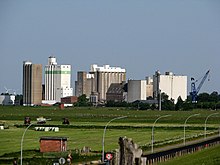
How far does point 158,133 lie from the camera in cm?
8706

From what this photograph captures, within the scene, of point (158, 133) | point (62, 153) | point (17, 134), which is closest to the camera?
point (62, 153)

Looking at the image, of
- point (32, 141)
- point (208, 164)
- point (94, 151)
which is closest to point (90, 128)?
point (32, 141)

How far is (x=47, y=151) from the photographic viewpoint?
60000 mm

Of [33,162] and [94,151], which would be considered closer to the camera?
[33,162]

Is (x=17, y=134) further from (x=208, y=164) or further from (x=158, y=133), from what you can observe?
(x=208, y=164)

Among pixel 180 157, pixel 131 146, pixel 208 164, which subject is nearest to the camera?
pixel 131 146

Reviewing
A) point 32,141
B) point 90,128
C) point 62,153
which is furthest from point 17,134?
point 62,153

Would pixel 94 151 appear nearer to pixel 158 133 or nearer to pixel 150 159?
pixel 150 159

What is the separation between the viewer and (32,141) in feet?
233

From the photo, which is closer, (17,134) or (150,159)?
(150,159)

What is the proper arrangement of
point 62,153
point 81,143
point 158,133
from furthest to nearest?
point 158,133 → point 81,143 → point 62,153

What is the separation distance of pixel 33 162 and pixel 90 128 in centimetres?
4592

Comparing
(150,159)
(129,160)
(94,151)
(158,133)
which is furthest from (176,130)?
(129,160)

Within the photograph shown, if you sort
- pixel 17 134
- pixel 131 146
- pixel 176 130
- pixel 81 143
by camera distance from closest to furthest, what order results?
pixel 131 146
pixel 81 143
pixel 17 134
pixel 176 130
